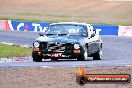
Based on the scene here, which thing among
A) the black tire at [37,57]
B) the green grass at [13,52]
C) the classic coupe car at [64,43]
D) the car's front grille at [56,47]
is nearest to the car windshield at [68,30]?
the classic coupe car at [64,43]

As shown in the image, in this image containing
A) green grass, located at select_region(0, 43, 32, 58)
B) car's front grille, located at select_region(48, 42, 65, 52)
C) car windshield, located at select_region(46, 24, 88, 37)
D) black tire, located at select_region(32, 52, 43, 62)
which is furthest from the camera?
green grass, located at select_region(0, 43, 32, 58)

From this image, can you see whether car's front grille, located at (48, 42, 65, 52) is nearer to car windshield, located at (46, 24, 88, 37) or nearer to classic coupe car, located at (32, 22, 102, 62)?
classic coupe car, located at (32, 22, 102, 62)

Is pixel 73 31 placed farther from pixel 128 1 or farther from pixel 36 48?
pixel 128 1

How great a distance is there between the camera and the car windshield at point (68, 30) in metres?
20.9

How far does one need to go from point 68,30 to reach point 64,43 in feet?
4.15

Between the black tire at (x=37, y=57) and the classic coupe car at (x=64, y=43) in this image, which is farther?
the black tire at (x=37, y=57)

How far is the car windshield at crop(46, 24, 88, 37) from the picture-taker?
2094 centimetres

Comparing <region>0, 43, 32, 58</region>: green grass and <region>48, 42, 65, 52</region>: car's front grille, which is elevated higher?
<region>48, 42, 65, 52</region>: car's front grille

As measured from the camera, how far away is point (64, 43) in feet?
65.1

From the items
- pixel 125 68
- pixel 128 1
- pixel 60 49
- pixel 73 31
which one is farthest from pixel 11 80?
pixel 128 1

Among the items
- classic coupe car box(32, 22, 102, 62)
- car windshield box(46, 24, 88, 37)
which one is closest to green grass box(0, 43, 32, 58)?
car windshield box(46, 24, 88, 37)

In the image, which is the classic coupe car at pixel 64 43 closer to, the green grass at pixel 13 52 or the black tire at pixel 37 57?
the black tire at pixel 37 57

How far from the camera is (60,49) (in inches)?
784

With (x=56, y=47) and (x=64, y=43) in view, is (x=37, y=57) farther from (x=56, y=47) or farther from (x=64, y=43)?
(x=64, y=43)
